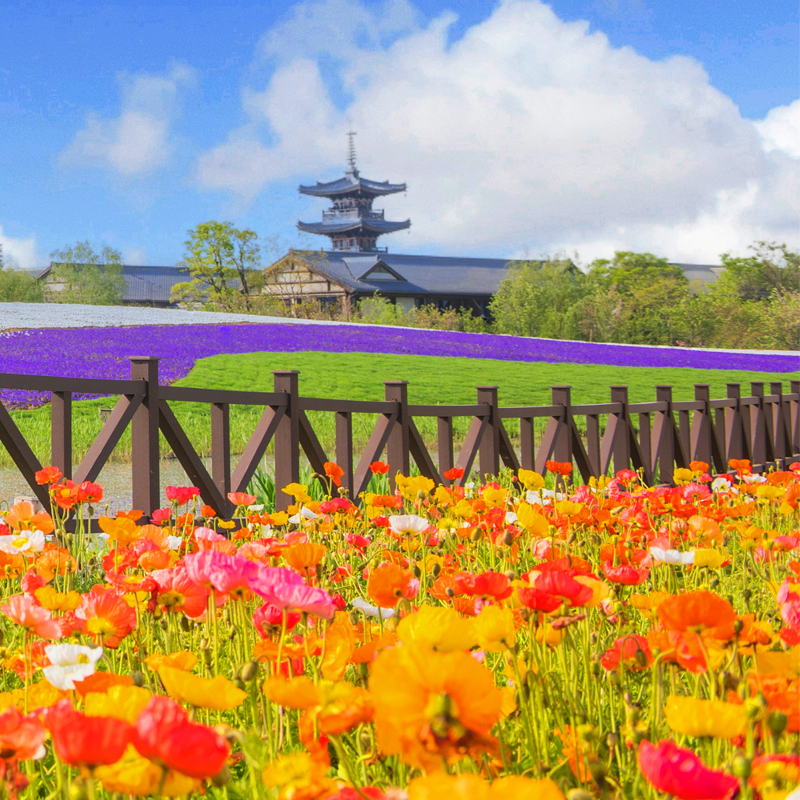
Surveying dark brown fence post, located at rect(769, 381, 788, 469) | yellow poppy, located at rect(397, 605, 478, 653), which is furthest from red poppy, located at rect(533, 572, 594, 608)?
dark brown fence post, located at rect(769, 381, 788, 469)

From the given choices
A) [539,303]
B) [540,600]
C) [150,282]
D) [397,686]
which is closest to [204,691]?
[397,686]

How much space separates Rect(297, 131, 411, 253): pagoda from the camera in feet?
185

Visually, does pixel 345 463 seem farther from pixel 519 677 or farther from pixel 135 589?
pixel 519 677

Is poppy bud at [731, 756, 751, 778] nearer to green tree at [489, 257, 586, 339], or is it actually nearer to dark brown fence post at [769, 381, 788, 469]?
dark brown fence post at [769, 381, 788, 469]

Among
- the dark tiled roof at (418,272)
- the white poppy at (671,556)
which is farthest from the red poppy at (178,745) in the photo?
the dark tiled roof at (418,272)

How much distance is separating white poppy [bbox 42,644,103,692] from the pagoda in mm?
55176

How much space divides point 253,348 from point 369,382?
5078mm

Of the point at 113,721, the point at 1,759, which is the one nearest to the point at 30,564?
the point at 1,759

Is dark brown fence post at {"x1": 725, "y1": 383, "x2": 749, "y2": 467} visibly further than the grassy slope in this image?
No

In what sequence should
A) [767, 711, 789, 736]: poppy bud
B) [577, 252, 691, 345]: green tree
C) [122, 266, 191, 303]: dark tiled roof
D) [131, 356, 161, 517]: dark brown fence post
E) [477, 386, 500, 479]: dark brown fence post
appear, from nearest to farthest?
1. [767, 711, 789, 736]: poppy bud
2. [131, 356, 161, 517]: dark brown fence post
3. [477, 386, 500, 479]: dark brown fence post
4. [577, 252, 691, 345]: green tree
5. [122, 266, 191, 303]: dark tiled roof

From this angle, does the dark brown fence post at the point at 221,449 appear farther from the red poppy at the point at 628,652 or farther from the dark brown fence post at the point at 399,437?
the red poppy at the point at 628,652

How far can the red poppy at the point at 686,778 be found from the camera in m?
0.59

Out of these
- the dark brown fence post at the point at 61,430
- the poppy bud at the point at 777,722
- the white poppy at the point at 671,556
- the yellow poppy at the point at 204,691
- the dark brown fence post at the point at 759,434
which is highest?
the dark brown fence post at the point at 61,430

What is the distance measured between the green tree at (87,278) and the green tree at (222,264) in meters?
4.02
